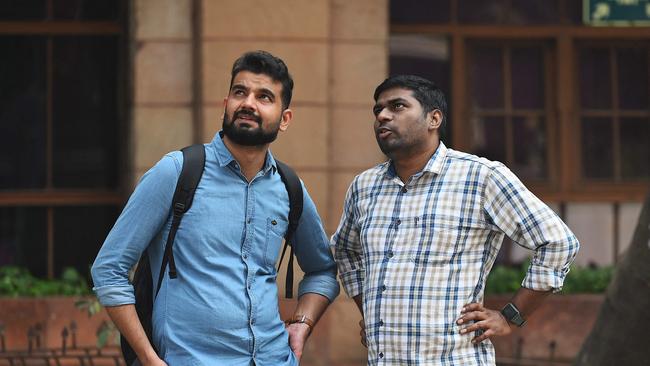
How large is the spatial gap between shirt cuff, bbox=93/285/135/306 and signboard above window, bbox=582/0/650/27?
6484mm

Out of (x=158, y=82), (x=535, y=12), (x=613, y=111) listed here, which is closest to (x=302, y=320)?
(x=158, y=82)

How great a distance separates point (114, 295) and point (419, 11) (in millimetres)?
5997

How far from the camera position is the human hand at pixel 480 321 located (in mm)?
4602

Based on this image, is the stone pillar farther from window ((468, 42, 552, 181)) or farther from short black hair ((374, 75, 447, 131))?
short black hair ((374, 75, 447, 131))

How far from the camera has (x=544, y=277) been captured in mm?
4711

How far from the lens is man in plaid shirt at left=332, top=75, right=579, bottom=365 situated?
460cm

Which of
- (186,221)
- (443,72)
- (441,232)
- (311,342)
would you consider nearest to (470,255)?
(441,232)

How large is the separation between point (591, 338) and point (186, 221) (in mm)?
1685

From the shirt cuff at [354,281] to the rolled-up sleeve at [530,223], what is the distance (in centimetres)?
69

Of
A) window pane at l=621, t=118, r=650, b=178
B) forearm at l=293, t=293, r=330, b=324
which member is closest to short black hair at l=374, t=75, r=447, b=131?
forearm at l=293, t=293, r=330, b=324

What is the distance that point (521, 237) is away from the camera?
470cm

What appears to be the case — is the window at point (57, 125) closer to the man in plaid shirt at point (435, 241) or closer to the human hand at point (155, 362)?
the man in plaid shirt at point (435, 241)

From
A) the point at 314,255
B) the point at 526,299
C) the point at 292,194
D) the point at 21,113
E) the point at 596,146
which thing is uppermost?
the point at 21,113

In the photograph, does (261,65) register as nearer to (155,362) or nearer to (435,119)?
(435,119)
